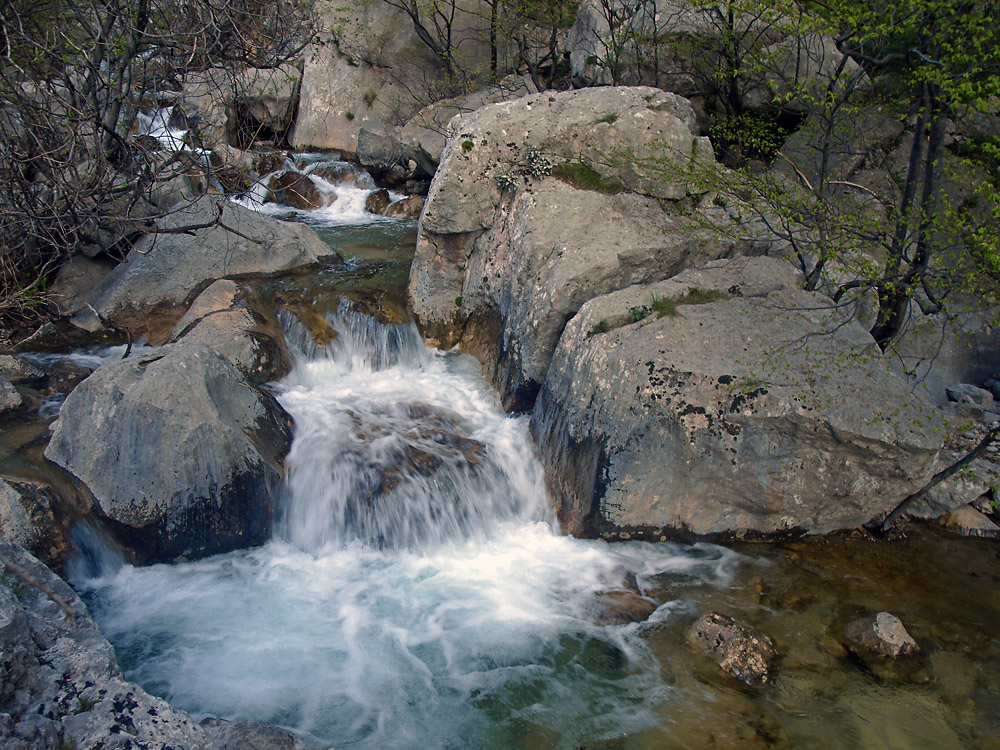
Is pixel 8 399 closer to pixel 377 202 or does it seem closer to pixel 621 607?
pixel 621 607

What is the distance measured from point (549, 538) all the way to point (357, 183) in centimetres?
1102

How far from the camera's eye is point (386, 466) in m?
6.46

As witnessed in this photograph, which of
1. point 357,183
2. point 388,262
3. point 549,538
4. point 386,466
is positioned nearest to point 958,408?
point 549,538

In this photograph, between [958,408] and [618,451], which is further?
[958,408]

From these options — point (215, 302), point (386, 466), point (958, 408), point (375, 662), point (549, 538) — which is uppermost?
point (215, 302)

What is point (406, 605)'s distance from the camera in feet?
17.8

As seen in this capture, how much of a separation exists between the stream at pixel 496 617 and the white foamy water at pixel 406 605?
0.6 inches

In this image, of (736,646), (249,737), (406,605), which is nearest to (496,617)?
(406,605)

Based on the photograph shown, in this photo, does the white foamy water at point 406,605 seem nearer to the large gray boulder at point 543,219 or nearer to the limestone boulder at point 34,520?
the limestone boulder at point 34,520

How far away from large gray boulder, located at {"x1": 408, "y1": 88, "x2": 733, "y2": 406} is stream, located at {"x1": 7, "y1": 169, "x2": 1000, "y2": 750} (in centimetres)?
145

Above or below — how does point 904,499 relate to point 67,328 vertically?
below

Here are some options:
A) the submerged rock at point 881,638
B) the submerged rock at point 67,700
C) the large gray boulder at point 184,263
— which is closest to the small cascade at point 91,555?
the submerged rock at point 67,700

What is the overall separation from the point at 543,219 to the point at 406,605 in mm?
4481

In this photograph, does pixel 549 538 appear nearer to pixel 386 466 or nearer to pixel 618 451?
pixel 618 451
